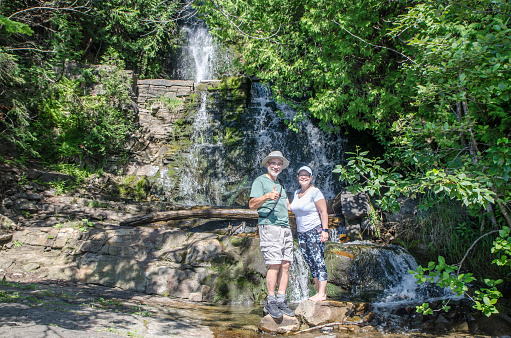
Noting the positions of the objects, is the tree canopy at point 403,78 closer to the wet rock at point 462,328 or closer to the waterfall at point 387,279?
the wet rock at point 462,328

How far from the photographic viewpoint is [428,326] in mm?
4566

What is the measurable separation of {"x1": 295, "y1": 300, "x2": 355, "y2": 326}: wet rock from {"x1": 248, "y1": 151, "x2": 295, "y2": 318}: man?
0.27 meters

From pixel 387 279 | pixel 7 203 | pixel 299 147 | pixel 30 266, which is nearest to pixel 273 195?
pixel 387 279

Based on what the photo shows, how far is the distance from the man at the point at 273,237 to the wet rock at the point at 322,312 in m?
0.27

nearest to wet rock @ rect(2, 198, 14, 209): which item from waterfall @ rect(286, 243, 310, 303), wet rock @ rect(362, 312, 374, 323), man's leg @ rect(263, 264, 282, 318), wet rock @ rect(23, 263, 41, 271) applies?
wet rock @ rect(23, 263, 41, 271)

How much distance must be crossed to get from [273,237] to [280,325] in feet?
3.38

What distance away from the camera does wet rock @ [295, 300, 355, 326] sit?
4.20 m

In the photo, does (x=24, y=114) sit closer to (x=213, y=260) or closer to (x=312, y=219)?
(x=213, y=260)

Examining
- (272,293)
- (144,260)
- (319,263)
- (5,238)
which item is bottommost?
(272,293)

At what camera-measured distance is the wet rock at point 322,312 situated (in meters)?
4.20

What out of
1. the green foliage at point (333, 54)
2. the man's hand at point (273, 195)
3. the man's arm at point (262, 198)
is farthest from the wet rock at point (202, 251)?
the green foliage at point (333, 54)

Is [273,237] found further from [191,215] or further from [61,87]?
[61,87]

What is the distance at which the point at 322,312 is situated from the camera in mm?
4262

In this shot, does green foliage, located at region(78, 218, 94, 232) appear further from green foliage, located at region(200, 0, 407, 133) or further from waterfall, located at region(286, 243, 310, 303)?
green foliage, located at region(200, 0, 407, 133)
